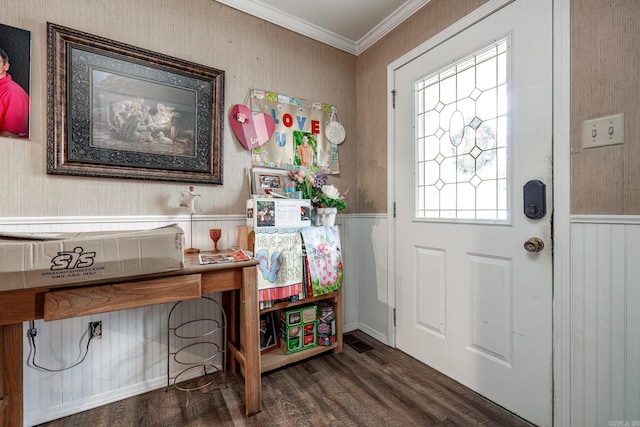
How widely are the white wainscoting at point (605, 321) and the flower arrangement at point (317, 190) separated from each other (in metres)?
1.27

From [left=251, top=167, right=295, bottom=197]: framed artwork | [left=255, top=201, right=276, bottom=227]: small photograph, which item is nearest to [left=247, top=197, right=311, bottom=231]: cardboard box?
[left=255, top=201, right=276, bottom=227]: small photograph

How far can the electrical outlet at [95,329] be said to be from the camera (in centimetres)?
149

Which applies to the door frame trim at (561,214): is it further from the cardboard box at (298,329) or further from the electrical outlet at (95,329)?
the electrical outlet at (95,329)

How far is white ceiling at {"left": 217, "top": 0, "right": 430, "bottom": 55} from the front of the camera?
1932mm

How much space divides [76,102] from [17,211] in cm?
63

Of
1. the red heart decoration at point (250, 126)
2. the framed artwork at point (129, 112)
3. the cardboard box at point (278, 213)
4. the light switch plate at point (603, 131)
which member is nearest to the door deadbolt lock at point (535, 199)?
the light switch plate at point (603, 131)

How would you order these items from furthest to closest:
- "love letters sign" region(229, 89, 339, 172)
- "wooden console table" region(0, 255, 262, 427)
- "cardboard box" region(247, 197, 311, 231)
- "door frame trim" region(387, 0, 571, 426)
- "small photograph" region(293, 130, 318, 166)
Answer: "small photograph" region(293, 130, 318, 166), "love letters sign" region(229, 89, 339, 172), "cardboard box" region(247, 197, 311, 231), "door frame trim" region(387, 0, 571, 426), "wooden console table" region(0, 255, 262, 427)

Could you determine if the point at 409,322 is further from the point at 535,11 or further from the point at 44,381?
the point at 44,381

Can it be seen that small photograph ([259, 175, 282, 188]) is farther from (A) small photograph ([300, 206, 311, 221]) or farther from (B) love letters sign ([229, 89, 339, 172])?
(A) small photograph ([300, 206, 311, 221])

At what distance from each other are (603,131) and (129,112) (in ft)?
7.68

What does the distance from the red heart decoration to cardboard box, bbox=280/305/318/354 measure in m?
1.22

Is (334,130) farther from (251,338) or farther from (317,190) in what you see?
(251,338)

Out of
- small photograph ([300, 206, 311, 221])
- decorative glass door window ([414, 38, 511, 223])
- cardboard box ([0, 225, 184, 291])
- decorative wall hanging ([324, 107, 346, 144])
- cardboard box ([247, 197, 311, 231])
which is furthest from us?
decorative wall hanging ([324, 107, 346, 144])

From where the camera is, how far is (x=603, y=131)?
112 cm
